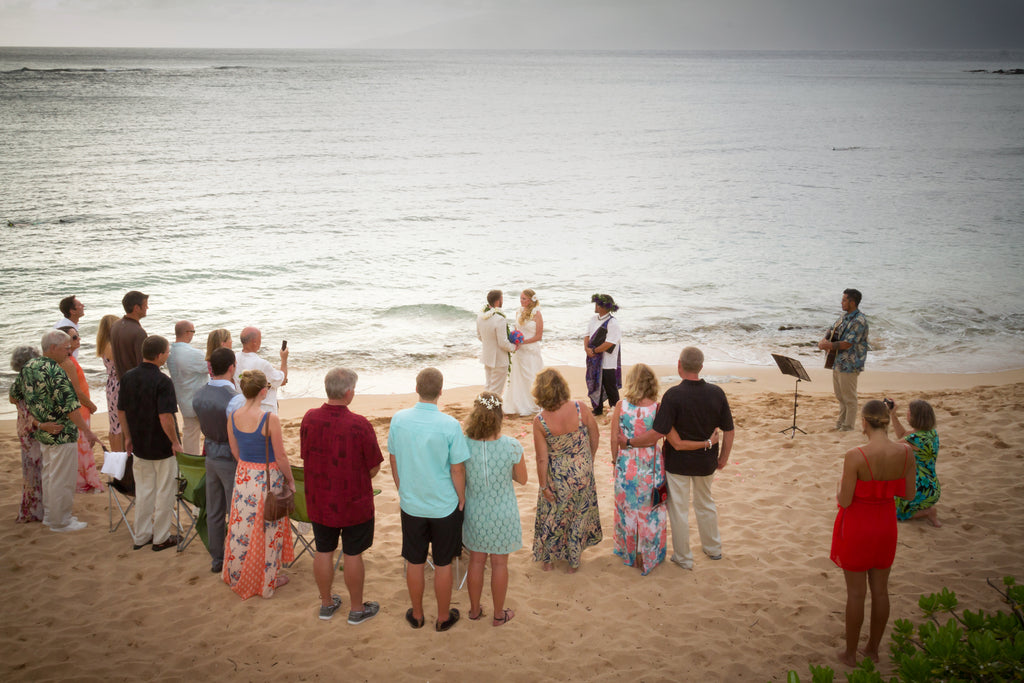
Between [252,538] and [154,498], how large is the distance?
140 centimetres

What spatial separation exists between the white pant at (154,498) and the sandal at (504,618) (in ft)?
9.91

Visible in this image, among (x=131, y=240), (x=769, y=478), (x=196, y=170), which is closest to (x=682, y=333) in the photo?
(x=769, y=478)

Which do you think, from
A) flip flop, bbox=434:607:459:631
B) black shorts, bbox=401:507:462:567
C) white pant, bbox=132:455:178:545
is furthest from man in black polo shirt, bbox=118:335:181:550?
flip flop, bbox=434:607:459:631

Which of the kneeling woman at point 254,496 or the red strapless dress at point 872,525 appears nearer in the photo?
the red strapless dress at point 872,525

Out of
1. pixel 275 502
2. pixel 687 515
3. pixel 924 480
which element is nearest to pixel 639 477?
pixel 687 515

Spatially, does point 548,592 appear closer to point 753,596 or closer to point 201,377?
point 753,596

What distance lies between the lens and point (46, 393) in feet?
19.1

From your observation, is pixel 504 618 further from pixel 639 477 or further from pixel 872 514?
pixel 872 514

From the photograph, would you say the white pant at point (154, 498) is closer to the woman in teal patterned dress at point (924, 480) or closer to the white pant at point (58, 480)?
the white pant at point (58, 480)

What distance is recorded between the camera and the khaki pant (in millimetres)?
8555

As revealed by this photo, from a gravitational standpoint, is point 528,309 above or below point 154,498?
above

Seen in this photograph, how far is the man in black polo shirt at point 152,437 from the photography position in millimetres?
5449

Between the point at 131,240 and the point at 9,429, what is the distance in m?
18.4

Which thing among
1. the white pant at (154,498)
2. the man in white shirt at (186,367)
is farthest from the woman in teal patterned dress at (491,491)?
the man in white shirt at (186,367)
